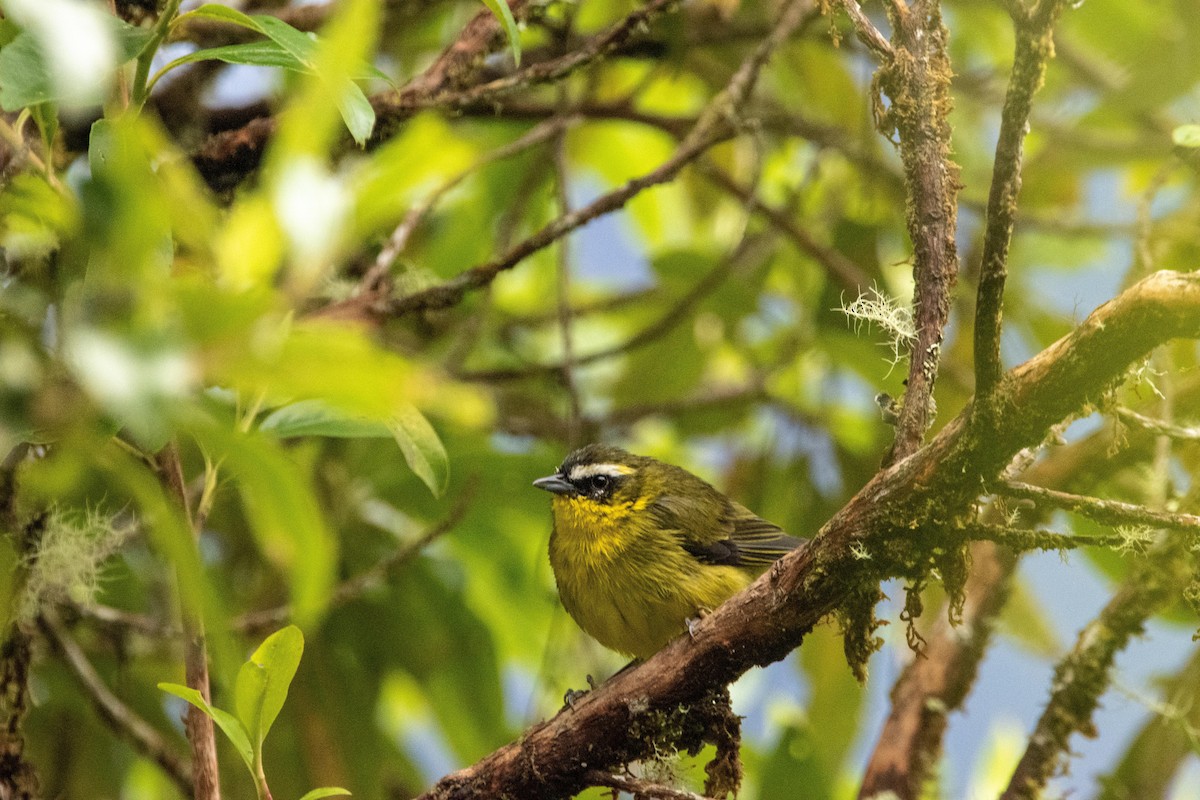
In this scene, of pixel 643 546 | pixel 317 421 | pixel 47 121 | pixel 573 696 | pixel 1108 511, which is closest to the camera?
pixel 1108 511

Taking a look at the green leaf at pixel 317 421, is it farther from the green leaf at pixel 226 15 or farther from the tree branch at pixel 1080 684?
the tree branch at pixel 1080 684

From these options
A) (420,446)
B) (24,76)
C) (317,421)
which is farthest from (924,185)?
(24,76)

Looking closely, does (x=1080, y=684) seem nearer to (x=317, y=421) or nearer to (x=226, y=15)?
(x=317, y=421)

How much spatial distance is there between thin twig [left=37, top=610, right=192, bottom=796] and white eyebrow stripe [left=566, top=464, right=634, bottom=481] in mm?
1369

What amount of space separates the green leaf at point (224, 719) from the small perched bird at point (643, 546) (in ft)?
4.91

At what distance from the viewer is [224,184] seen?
3.00 m

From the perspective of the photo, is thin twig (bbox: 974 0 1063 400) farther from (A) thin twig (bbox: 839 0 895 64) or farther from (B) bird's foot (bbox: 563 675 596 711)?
(B) bird's foot (bbox: 563 675 596 711)

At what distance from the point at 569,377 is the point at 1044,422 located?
220 cm

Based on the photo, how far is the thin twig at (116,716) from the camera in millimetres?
2875

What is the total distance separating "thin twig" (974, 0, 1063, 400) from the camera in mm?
1397

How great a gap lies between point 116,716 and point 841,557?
2029 mm

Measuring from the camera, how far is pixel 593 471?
3.73 metres

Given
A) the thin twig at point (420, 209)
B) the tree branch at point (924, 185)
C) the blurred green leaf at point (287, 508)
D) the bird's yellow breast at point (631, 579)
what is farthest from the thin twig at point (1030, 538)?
the thin twig at point (420, 209)

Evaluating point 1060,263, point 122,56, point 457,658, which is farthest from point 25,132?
point 1060,263
